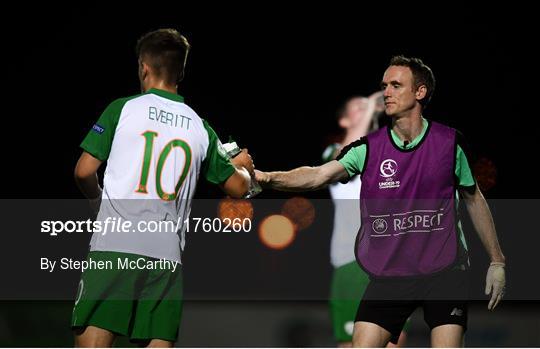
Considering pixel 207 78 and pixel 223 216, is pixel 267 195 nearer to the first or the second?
pixel 223 216

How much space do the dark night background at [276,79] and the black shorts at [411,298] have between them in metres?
9.82

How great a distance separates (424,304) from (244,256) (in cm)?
1120

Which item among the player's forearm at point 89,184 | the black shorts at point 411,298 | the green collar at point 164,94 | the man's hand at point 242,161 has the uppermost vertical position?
the green collar at point 164,94

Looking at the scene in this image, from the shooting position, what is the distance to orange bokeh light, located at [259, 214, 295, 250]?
1742cm

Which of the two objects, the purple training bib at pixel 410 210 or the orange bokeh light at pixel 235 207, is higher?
the orange bokeh light at pixel 235 207

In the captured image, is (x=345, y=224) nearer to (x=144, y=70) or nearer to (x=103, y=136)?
(x=144, y=70)

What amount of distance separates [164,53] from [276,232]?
583 inches

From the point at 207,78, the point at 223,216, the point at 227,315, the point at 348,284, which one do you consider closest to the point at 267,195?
the point at 223,216

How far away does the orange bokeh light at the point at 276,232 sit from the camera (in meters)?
17.4

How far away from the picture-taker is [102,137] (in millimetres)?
4543

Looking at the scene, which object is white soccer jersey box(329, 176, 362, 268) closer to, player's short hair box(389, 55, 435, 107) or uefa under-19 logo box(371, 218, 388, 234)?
player's short hair box(389, 55, 435, 107)

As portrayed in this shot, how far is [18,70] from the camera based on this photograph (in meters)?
14.9

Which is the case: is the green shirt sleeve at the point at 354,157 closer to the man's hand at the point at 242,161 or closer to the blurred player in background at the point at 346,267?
the man's hand at the point at 242,161

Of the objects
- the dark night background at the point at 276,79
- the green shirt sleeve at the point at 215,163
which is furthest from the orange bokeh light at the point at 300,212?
the green shirt sleeve at the point at 215,163
